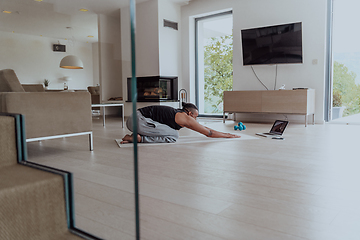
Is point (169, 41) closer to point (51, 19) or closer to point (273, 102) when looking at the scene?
point (273, 102)

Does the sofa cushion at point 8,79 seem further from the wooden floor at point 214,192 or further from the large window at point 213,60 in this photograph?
the large window at point 213,60

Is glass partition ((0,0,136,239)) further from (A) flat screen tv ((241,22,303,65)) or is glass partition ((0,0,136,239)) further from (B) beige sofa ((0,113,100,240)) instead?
(A) flat screen tv ((241,22,303,65))

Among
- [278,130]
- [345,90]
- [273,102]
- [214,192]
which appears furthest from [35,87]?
[345,90]

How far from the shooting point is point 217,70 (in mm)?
6602

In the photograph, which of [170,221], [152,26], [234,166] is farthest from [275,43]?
[170,221]

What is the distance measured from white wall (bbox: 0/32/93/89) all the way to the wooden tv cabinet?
13.6 ft

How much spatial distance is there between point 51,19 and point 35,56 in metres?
0.15

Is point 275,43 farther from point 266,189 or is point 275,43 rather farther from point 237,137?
point 266,189

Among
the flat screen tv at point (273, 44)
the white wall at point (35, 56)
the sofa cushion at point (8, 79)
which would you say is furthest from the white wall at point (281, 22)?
the sofa cushion at point (8, 79)

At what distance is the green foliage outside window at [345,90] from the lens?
199 inches

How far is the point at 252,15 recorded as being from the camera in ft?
18.8

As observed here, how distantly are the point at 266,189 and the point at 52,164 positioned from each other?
3.79ft

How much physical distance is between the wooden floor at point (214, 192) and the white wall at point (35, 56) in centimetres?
29

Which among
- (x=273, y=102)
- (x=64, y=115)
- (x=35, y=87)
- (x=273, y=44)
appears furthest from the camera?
(x=273, y=44)
